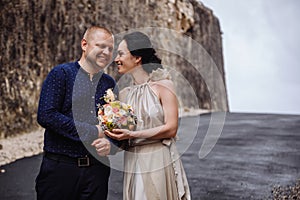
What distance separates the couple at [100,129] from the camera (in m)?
3.28

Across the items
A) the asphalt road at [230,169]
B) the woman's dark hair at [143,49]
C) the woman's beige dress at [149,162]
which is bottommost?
the asphalt road at [230,169]

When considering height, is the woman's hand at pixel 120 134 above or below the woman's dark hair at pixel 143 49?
below

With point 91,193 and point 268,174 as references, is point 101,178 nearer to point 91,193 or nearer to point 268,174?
point 91,193

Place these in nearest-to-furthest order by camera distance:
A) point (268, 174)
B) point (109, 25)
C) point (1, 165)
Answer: point (268, 174) < point (1, 165) < point (109, 25)

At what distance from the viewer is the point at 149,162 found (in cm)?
342

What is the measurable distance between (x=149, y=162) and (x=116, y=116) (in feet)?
1.50

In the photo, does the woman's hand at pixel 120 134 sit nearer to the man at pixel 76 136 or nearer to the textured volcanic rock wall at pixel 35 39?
the man at pixel 76 136

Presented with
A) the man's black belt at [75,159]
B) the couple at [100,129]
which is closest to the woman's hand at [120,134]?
the couple at [100,129]

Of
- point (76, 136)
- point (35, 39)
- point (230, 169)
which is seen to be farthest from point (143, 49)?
point (35, 39)

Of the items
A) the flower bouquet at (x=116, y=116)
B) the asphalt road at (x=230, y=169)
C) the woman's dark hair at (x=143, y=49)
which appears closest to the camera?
the flower bouquet at (x=116, y=116)

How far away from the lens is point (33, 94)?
13.0 m

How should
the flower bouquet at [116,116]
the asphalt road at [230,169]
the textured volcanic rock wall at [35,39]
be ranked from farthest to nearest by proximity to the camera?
1. the textured volcanic rock wall at [35,39]
2. the asphalt road at [230,169]
3. the flower bouquet at [116,116]

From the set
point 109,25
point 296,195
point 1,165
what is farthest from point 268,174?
point 109,25

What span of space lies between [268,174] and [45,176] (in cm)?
593
